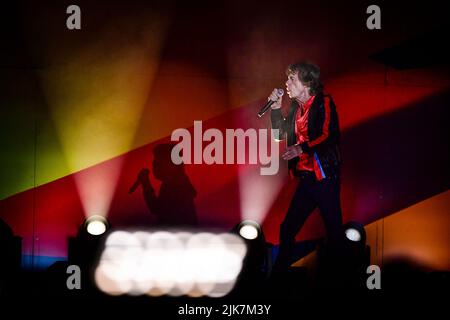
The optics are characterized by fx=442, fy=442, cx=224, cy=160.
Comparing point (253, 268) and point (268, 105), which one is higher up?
point (268, 105)

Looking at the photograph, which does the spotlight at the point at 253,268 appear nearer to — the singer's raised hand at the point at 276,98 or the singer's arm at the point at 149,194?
the singer's arm at the point at 149,194

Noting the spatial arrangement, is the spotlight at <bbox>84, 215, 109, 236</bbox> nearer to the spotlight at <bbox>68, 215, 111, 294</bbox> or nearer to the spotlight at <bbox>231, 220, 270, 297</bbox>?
the spotlight at <bbox>68, 215, 111, 294</bbox>

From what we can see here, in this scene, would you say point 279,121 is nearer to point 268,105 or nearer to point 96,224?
→ point 268,105

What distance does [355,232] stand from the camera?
375cm

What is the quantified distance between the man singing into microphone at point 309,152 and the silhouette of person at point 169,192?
0.87m

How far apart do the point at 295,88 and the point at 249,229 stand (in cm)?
131

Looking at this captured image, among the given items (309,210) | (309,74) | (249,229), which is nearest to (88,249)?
(249,229)

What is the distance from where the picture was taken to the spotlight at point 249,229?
3.57 meters

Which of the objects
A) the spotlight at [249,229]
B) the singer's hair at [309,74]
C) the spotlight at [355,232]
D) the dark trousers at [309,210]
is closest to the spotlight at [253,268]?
the spotlight at [249,229]

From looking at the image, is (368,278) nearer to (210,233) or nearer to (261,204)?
(261,204)

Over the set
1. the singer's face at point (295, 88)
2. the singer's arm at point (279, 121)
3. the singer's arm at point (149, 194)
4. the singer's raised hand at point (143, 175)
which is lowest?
the singer's arm at point (149, 194)

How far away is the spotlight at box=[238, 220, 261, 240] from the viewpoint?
3.57 metres
